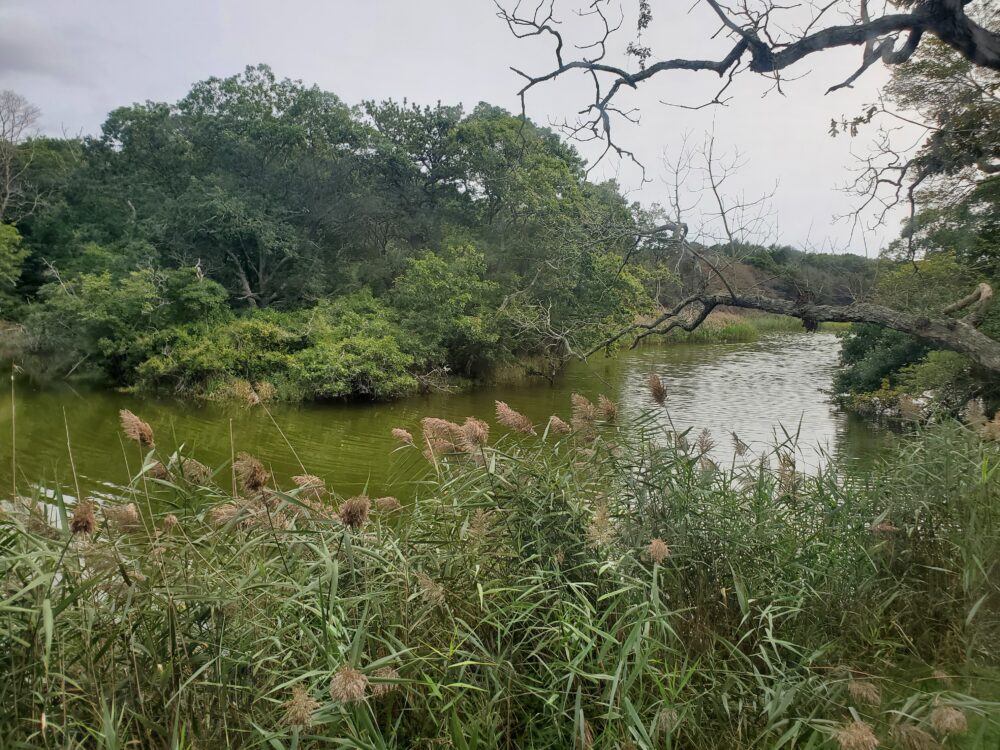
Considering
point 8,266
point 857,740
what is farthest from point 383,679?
point 8,266

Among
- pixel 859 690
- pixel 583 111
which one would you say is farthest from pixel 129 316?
pixel 859 690

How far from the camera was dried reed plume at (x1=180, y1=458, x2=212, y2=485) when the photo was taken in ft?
7.55

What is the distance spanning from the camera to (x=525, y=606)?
7.29ft

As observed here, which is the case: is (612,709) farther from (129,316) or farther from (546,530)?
(129,316)

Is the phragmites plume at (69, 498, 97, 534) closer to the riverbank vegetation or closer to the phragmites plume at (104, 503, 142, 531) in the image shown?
the phragmites plume at (104, 503, 142, 531)

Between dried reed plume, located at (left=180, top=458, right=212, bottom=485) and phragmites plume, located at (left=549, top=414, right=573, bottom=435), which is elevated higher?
phragmites plume, located at (left=549, top=414, right=573, bottom=435)

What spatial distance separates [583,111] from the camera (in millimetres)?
4910

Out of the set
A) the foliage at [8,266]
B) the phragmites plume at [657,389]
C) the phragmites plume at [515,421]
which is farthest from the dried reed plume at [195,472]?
the foliage at [8,266]

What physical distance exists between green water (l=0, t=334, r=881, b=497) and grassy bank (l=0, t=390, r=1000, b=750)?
188 inches

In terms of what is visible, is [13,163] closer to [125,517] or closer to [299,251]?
[299,251]

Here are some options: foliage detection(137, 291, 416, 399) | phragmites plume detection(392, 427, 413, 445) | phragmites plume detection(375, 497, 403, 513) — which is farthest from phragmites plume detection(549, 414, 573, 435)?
foliage detection(137, 291, 416, 399)

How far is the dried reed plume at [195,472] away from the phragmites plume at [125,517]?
11.2 inches

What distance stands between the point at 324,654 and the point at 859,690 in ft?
4.61

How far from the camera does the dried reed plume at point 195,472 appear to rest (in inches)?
90.6
